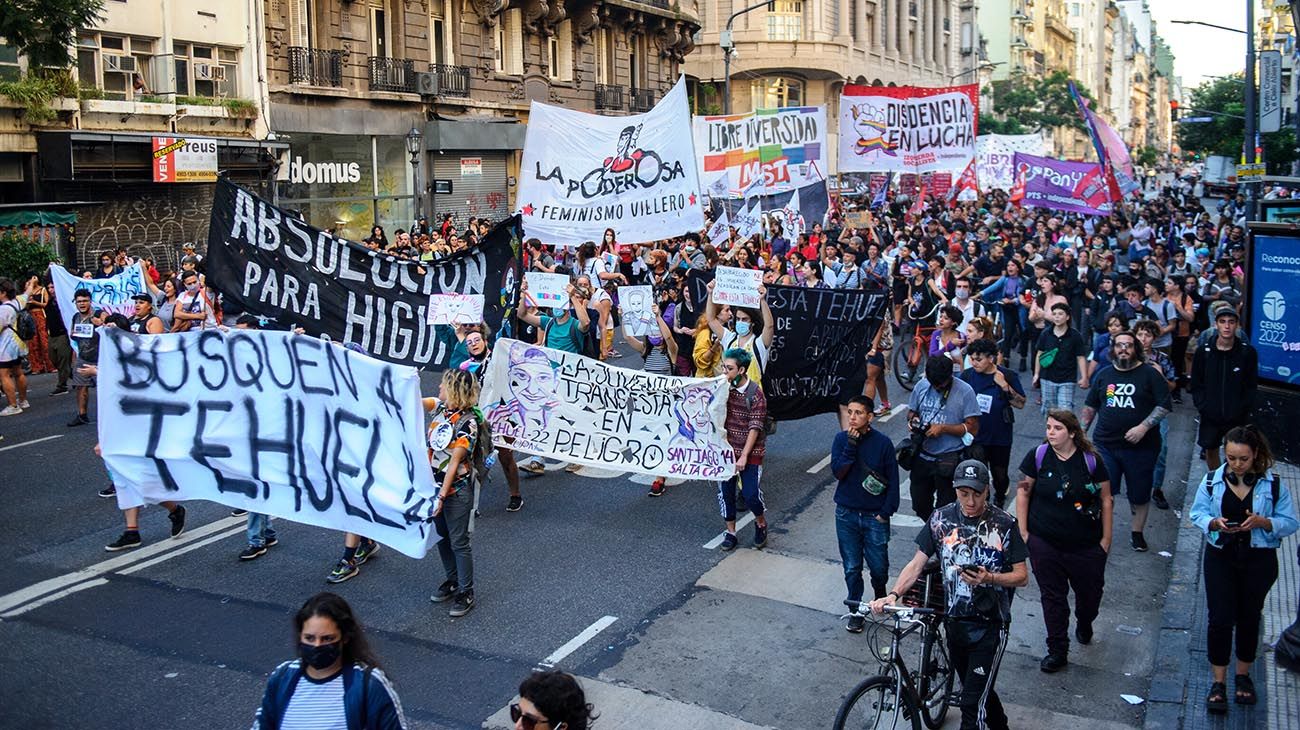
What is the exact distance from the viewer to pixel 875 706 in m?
5.61

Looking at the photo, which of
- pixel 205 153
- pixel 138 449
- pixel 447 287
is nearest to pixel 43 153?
pixel 205 153

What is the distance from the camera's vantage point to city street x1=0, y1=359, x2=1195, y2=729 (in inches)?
269

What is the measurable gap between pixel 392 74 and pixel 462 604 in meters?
26.6

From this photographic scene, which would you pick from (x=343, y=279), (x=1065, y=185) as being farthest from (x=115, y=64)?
(x=1065, y=185)

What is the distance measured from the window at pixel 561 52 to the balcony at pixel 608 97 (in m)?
1.65

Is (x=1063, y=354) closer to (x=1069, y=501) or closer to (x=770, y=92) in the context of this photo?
(x=1069, y=501)

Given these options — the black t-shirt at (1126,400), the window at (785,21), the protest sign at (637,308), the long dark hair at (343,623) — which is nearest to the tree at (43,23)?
the protest sign at (637,308)

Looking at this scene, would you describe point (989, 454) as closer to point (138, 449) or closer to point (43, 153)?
point (138, 449)

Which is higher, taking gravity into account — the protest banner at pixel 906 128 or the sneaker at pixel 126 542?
the protest banner at pixel 906 128

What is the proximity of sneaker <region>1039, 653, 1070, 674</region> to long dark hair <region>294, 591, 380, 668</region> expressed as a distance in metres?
4.41

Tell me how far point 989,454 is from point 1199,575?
175 centimetres

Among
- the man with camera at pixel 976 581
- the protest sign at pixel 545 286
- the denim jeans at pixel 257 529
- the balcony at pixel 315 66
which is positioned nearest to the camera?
the man with camera at pixel 976 581

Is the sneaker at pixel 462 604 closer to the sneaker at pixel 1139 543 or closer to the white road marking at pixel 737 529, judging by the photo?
the white road marking at pixel 737 529

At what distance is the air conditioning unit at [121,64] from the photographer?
25422 millimetres
